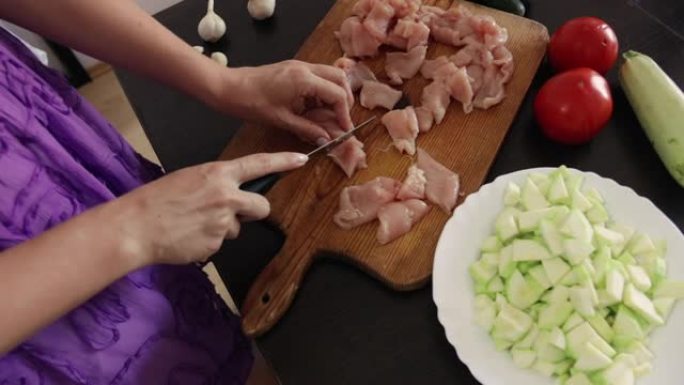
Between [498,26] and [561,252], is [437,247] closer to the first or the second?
[561,252]

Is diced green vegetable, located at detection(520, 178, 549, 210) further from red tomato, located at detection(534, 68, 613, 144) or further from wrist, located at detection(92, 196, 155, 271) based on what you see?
wrist, located at detection(92, 196, 155, 271)

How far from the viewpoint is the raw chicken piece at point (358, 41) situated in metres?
1.28

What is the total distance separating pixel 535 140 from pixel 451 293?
418 mm

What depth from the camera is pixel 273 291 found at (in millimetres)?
994

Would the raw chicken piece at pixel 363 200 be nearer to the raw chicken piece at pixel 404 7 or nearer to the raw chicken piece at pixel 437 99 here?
the raw chicken piece at pixel 437 99

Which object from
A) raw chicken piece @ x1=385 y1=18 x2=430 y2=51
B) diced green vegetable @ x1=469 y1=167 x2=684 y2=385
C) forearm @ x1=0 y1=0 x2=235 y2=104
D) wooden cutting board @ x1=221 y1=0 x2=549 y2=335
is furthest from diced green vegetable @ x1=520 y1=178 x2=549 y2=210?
forearm @ x1=0 y1=0 x2=235 y2=104

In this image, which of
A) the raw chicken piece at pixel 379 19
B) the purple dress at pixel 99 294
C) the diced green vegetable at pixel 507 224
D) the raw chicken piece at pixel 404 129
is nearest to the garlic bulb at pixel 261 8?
the raw chicken piece at pixel 379 19

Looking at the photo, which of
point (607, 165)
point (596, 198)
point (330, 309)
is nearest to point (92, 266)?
point (330, 309)

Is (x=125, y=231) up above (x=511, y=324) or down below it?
above

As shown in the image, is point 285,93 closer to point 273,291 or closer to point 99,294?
point 273,291

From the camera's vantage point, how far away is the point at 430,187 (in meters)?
1.07

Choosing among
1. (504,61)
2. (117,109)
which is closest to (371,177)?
(504,61)

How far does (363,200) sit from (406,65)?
36 centimetres

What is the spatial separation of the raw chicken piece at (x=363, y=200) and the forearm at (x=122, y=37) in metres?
0.32
